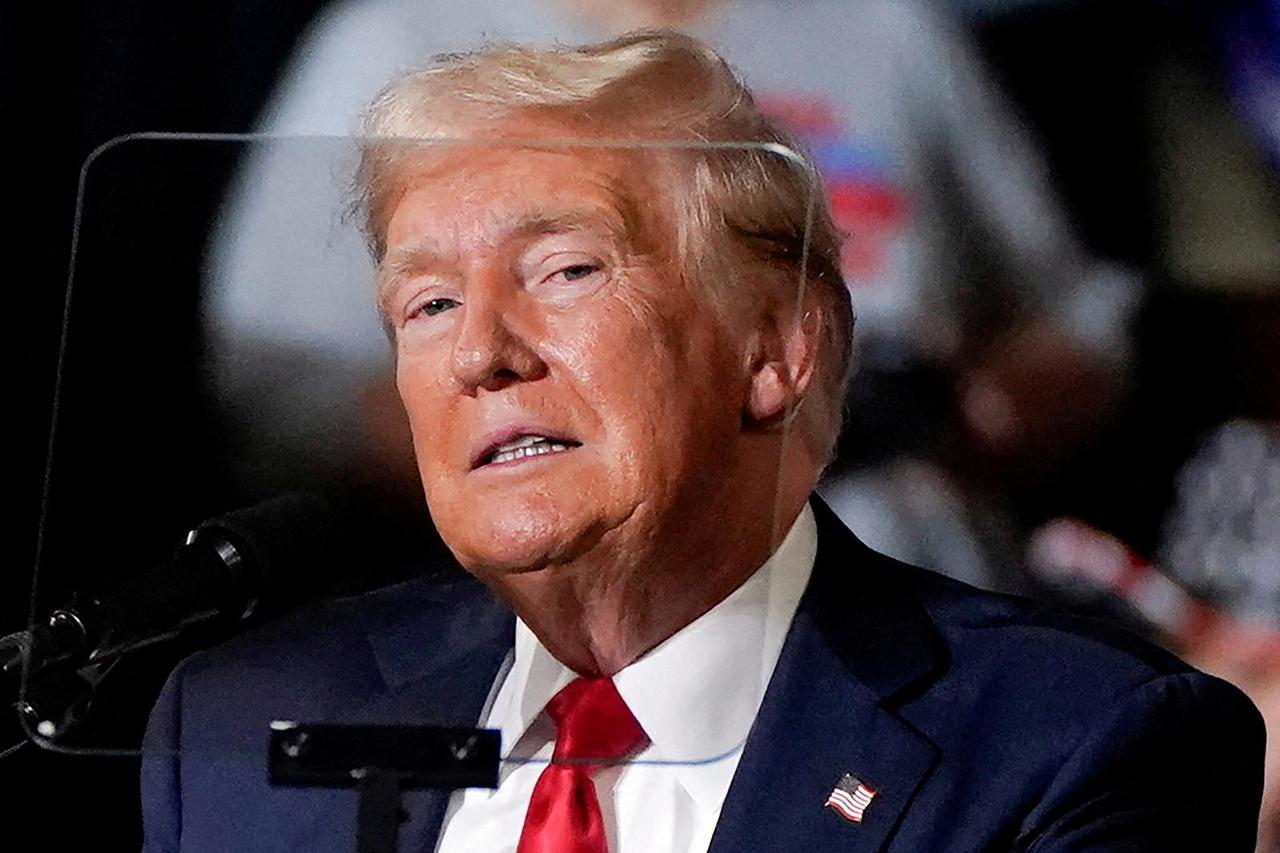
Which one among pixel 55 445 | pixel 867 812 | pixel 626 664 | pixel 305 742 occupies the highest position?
pixel 55 445

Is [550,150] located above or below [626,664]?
above

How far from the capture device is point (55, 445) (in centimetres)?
140

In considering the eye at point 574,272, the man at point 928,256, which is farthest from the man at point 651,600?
the man at point 928,256

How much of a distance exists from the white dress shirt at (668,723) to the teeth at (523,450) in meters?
0.23

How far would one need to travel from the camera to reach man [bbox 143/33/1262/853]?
137cm

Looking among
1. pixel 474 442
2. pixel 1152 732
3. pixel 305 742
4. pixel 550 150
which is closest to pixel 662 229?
pixel 550 150

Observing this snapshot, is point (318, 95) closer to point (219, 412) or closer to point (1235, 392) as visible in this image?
point (219, 412)

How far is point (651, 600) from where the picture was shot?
154cm

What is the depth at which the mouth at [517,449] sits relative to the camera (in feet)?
4.49

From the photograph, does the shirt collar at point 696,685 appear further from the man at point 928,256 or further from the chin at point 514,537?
the man at point 928,256

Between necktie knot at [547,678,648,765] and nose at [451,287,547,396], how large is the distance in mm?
355

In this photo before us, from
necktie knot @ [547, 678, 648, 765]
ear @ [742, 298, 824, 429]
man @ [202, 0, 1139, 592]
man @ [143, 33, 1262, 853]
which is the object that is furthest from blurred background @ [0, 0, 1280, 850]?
necktie knot @ [547, 678, 648, 765]

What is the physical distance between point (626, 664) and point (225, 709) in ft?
1.17

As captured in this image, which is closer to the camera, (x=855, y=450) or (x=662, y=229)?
(x=662, y=229)
